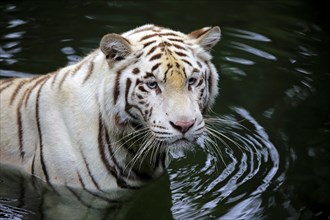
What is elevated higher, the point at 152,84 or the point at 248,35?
the point at 152,84

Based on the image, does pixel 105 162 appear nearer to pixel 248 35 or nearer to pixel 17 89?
pixel 17 89

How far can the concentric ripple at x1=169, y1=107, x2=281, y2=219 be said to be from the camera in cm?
323

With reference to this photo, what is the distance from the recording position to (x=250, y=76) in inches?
186

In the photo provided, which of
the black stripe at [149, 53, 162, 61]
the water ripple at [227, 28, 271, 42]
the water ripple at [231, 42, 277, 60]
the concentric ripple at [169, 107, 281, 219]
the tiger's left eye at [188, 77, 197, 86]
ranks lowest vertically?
the concentric ripple at [169, 107, 281, 219]

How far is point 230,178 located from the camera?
349 centimetres

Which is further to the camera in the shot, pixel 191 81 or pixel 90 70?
pixel 90 70

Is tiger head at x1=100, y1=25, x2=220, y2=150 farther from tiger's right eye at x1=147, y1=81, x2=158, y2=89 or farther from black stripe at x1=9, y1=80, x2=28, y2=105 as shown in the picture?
black stripe at x1=9, y1=80, x2=28, y2=105

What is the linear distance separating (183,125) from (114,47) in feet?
1.52

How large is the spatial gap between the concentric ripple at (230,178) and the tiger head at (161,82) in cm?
39

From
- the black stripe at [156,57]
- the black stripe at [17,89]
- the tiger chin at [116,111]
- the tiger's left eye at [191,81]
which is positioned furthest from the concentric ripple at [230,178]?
the black stripe at [17,89]

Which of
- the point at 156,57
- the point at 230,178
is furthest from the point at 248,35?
the point at 156,57

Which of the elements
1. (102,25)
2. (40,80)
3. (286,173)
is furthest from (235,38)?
(40,80)

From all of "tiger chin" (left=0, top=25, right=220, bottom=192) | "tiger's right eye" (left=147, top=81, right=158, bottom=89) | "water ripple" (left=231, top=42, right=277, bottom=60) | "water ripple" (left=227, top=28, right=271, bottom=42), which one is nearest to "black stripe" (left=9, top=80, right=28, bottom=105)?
"tiger chin" (left=0, top=25, right=220, bottom=192)

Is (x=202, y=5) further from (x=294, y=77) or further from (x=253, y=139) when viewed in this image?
(x=253, y=139)
